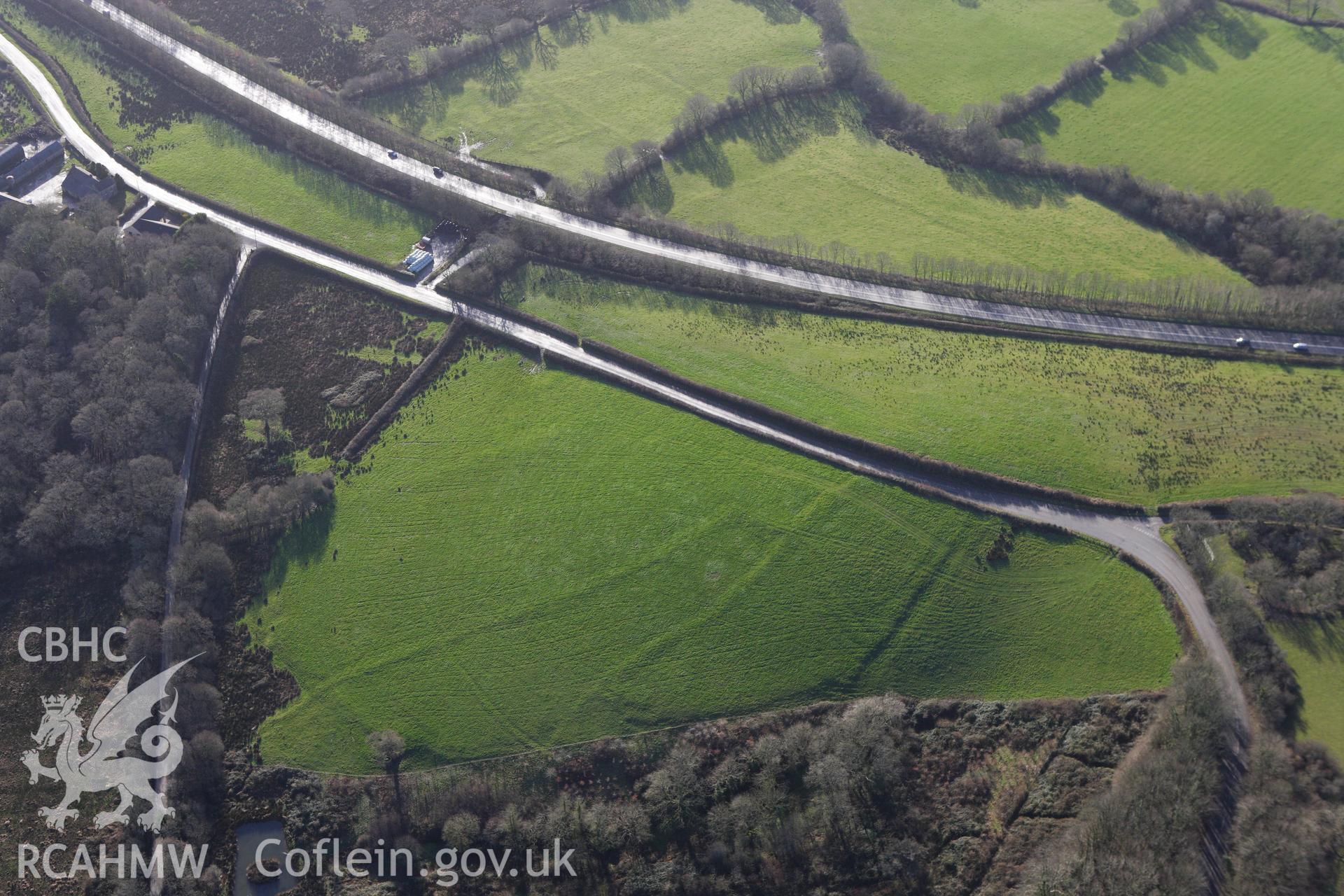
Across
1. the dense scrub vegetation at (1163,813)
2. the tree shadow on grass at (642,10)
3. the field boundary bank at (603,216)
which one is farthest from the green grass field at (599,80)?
the dense scrub vegetation at (1163,813)

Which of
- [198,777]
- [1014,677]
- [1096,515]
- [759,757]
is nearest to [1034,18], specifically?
[1096,515]

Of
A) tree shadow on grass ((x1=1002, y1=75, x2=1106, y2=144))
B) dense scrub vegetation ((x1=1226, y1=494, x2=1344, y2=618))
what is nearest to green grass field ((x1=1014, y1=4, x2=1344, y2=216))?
tree shadow on grass ((x1=1002, y1=75, x2=1106, y2=144))

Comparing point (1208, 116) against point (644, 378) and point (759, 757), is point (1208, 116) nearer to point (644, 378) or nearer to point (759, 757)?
point (644, 378)

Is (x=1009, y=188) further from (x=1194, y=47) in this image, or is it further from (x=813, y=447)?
(x=813, y=447)

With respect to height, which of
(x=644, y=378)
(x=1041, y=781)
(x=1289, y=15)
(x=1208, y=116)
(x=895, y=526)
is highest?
(x=1289, y=15)

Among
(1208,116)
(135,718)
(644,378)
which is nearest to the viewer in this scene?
(135,718)

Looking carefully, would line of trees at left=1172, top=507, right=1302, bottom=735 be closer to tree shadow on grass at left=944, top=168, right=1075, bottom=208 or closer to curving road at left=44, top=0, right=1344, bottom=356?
curving road at left=44, top=0, right=1344, bottom=356

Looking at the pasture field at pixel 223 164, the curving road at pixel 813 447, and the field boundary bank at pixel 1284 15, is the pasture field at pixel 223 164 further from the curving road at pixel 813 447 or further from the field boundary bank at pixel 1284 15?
the field boundary bank at pixel 1284 15
